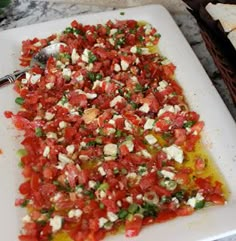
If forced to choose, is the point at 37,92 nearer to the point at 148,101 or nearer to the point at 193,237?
the point at 148,101

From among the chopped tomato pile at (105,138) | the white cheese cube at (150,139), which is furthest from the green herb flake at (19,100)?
the white cheese cube at (150,139)

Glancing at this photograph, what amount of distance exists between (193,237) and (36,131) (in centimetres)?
43

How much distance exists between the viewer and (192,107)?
130 cm

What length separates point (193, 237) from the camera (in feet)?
3.36

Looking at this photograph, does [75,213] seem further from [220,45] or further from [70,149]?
[220,45]

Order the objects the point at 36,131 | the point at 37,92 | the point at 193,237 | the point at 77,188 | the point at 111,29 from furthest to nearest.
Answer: the point at 111,29 → the point at 37,92 → the point at 36,131 → the point at 77,188 → the point at 193,237

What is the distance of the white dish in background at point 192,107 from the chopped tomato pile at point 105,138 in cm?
2

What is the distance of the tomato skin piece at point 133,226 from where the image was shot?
1042 millimetres

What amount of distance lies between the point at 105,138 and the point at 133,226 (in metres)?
0.25

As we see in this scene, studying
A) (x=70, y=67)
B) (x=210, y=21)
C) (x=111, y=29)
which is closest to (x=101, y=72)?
(x=70, y=67)

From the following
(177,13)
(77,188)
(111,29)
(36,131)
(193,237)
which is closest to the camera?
(193,237)

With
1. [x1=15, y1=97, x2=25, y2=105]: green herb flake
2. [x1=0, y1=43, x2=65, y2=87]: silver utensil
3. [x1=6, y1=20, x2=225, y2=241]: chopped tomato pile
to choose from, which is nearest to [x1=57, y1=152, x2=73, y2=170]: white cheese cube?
[x1=6, y1=20, x2=225, y2=241]: chopped tomato pile

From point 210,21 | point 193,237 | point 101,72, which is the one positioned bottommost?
point 193,237

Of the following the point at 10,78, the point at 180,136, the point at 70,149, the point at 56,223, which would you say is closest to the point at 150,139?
the point at 180,136
